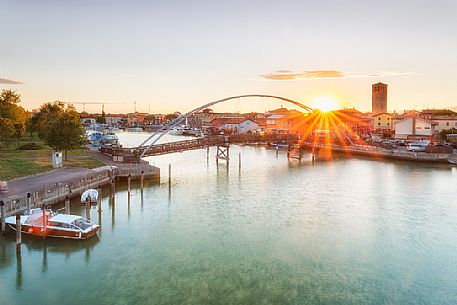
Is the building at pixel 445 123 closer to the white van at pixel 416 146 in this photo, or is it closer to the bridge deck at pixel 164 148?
the white van at pixel 416 146

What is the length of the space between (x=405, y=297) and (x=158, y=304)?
885 cm

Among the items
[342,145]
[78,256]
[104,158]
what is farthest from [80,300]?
[342,145]

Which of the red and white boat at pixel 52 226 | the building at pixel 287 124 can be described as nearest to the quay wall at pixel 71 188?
the red and white boat at pixel 52 226

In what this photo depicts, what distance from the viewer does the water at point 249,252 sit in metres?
15.1

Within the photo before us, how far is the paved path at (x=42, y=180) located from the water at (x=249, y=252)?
2658mm

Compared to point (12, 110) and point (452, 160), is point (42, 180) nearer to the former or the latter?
point (12, 110)

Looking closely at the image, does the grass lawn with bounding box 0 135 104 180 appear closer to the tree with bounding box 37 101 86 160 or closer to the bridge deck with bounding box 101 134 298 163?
the tree with bounding box 37 101 86 160

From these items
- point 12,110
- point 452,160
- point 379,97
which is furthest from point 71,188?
point 379,97

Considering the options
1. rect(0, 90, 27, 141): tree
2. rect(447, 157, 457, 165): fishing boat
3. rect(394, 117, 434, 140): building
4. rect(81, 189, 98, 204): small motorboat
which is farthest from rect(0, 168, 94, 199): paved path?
rect(394, 117, 434, 140): building

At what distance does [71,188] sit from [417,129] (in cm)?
6083

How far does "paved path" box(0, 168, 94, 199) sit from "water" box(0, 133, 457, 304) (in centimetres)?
266

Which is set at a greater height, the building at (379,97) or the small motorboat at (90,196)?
the building at (379,97)

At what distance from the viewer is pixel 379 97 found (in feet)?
468

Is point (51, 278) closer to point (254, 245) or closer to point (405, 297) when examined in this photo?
point (254, 245)
